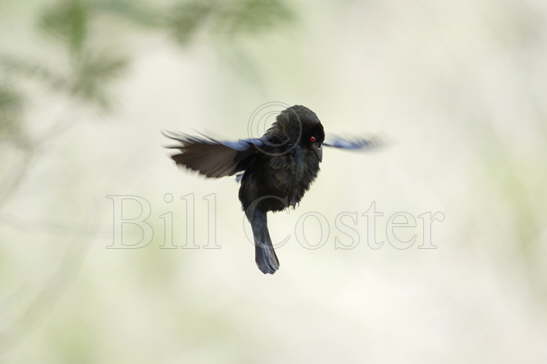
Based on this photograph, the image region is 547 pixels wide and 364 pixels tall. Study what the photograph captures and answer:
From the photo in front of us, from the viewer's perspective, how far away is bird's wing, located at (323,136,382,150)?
662 mm

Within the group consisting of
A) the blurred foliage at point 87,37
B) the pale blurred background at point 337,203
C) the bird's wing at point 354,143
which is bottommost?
the bird's wing at point 354,143

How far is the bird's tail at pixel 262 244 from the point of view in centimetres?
56

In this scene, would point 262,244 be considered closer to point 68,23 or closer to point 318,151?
point 318,151

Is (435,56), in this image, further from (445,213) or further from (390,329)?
(390,329)

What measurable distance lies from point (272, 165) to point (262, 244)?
2.3 inches

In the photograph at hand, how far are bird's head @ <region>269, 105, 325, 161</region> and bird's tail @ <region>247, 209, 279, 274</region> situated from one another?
0.07 metres

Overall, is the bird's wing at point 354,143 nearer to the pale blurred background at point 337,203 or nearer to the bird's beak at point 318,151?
the bird's beak at point 318,151

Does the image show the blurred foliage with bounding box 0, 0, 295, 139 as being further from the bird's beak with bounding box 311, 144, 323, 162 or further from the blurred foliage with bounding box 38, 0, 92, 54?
the bird's beak with bounding box 311, 144, 323, 162

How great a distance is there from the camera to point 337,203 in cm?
244

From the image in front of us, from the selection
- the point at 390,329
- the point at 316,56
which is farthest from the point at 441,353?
the point at 316,56

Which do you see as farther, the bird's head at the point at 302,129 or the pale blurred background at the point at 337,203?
the pale blurred background at the point at 337,203

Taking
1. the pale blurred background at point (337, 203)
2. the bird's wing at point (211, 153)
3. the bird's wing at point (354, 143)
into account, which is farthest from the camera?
the pale blurred background at point (337, 203)

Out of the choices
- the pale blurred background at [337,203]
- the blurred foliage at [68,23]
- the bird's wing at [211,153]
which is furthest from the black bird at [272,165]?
the pale blurred background at [337,203]

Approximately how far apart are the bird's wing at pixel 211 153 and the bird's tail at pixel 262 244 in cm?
4
